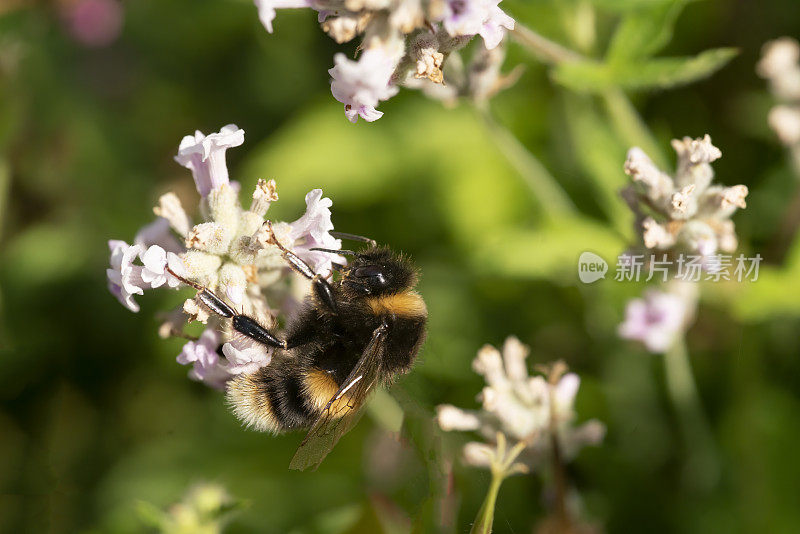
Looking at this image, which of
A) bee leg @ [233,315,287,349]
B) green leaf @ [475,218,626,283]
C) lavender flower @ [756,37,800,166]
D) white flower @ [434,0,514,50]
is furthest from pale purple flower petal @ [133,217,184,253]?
lavender flower @ [756,37,800,166]

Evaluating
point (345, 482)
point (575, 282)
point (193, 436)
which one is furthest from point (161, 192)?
point (575, 282)

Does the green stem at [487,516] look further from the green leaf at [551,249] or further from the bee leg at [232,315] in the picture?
the green leaf at [551,249]

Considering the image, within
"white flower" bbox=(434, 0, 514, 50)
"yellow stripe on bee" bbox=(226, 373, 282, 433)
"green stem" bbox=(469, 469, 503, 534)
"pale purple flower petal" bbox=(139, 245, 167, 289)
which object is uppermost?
"white flower" bbox=(434, 0, 514, 50)

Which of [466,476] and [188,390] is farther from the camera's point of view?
[188,390]

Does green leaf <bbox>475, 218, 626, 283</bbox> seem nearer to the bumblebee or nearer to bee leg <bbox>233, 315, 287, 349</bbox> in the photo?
the bumblebee

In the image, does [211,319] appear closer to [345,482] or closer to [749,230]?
[345,482]

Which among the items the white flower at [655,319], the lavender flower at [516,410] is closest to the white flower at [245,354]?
the lavender flower at [516,410]
